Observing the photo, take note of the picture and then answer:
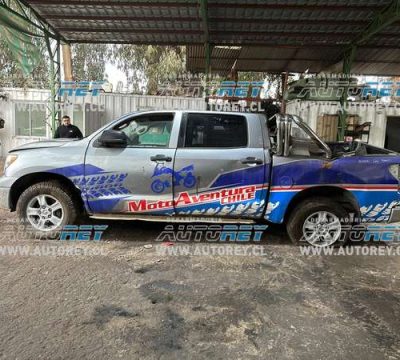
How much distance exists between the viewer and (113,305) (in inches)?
133

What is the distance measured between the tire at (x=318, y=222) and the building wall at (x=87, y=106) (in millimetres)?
8609

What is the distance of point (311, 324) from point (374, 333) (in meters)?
0.49

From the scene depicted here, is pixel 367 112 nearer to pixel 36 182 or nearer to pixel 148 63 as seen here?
pixel 36 182

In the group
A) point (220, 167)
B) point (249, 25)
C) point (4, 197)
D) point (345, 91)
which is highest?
point (249, 25)

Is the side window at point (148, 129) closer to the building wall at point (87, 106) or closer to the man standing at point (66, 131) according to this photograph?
the man standing at point (66, 131)

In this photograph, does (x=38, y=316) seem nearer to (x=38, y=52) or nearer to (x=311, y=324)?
(x=311, y=324)

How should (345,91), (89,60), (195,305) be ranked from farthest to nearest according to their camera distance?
(89,60), (345,91), (195,305)

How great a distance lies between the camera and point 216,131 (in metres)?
4.86

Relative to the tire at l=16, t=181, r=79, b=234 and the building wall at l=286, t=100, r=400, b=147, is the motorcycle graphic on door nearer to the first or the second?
the tire at l=16, t=181, r=79, b=234

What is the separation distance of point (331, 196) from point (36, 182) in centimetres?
388

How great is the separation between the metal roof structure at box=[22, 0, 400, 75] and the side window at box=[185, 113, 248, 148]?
4.65m

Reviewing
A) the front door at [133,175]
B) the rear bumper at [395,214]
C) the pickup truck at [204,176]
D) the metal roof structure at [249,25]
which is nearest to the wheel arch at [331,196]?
the pickup truck at [204,176]

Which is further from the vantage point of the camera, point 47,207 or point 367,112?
point 367,112

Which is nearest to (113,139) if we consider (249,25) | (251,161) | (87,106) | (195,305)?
(251,161)
